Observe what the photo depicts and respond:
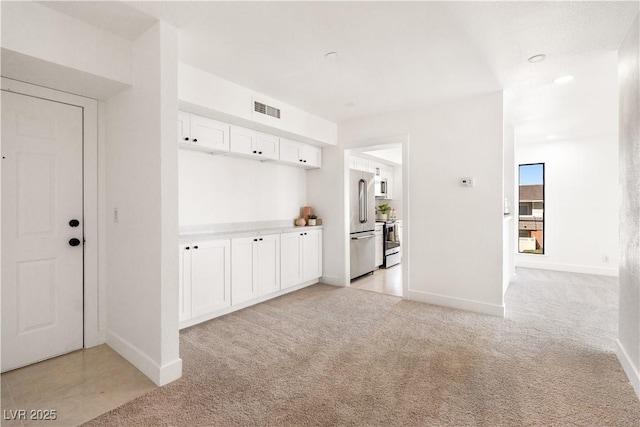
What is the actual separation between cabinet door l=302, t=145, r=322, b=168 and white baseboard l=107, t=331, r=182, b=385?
3123mm

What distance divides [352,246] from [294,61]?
2.99 metres

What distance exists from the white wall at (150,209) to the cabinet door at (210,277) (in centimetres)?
68

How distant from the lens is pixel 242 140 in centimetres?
366

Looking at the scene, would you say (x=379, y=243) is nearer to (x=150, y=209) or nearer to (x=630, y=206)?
(x=630, y=206)

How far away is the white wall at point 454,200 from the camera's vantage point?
350 centimetres

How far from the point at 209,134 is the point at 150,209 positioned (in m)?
1.36

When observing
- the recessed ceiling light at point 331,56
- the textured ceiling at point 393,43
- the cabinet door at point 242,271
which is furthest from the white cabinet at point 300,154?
the recessed ceiling light at point 331,56

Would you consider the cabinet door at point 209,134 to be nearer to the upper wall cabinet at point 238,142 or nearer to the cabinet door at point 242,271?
the upper wall cabinet at point 238,142

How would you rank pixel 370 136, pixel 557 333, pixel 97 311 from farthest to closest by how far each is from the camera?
pixel 370 136 → pixel 557 333 → pixel 97 311

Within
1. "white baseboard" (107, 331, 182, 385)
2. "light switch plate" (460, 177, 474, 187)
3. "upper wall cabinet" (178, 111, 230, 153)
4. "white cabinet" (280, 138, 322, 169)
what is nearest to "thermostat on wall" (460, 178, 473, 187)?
"light switch plate" (460, 177, 474, 187)

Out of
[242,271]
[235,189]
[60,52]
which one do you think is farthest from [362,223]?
[60,52]

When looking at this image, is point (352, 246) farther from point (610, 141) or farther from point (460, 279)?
point (610, 141)

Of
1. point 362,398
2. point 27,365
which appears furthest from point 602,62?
point 27,365

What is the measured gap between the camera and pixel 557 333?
298 cm
